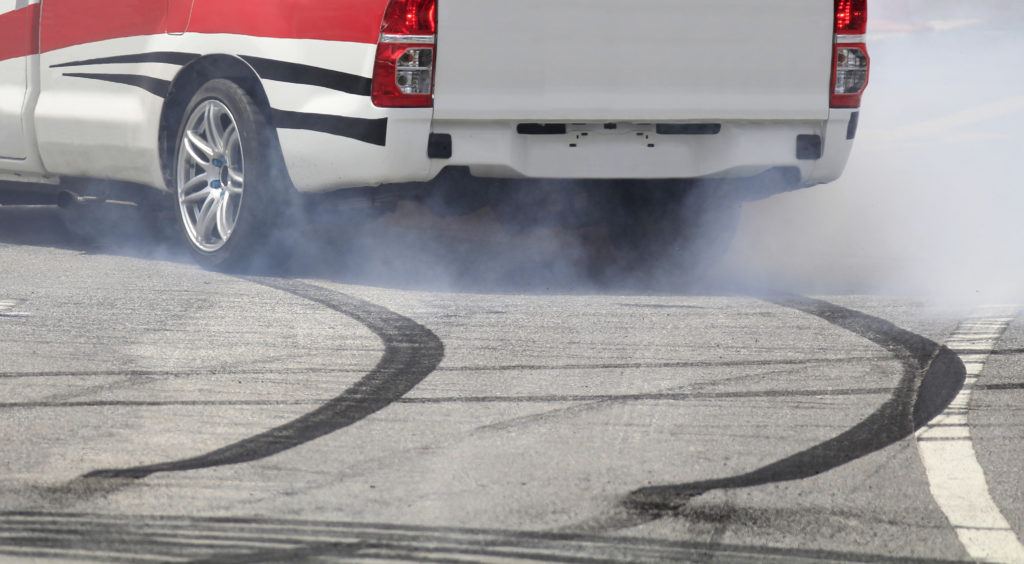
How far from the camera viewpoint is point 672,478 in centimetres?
404

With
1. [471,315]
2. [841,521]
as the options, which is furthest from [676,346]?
[841,521]

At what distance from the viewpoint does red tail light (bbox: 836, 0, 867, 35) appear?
23.8 feet

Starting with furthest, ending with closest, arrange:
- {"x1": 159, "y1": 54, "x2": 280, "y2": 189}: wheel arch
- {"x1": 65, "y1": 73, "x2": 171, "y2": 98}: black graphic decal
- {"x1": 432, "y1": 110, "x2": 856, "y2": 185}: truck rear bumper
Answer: {"x1": 65, "y1": 73, "x2": 171, "y2": 98}: black graphic decal → {"x1": 159, "y1": 54, "x2": 280, "y2": 189}: wheel arch → {"x1": 432, "y1": 110, "x2": 856, "y2": 185}: truck rear bumper

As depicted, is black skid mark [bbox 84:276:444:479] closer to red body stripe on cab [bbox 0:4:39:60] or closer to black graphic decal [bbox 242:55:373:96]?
black graphic decal [bbox 242:55:373:96]

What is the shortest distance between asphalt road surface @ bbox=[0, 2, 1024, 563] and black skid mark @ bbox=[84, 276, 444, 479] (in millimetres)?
15

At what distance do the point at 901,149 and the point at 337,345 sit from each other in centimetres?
936

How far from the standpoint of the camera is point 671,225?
8.31m

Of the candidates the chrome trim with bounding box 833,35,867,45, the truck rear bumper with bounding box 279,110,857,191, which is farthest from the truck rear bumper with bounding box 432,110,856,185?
the chrome trim with bounding box 833,35,867,45

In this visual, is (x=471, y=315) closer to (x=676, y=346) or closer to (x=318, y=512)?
(x=676, y=346)

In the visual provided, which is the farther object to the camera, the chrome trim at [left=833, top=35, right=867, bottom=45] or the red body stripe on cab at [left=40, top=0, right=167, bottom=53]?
the red body stripe on cab at [left=40, top=0, right=167, bottom=53]

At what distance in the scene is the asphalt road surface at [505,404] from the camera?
360 cm

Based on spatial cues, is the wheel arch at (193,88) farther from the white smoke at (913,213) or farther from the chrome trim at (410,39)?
the white smoke at (913,213)

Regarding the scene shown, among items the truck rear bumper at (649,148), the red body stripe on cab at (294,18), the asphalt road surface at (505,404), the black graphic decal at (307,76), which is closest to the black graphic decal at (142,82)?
the red body stripe on cab at (294,18)

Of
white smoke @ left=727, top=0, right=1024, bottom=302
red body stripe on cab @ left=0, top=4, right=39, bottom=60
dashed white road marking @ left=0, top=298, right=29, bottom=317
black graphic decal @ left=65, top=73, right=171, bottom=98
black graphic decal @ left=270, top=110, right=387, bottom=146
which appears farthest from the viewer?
red body stripe on cab @ left=0, top=4, right=39, bottom=60
